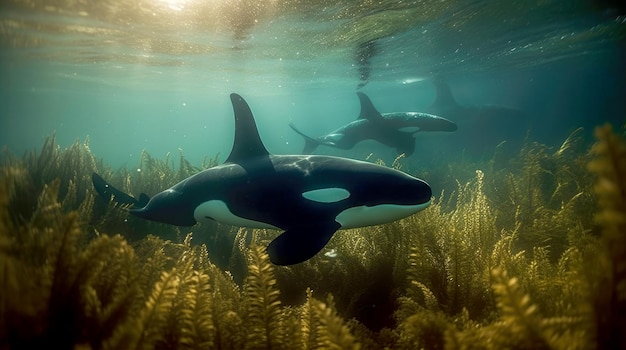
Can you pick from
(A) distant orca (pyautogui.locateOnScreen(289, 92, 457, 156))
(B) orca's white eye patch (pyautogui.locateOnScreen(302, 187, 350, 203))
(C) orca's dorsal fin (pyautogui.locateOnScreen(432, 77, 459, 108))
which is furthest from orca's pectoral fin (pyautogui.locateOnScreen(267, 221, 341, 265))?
(C) orca's dorsal fin (pyautogui.locateOnScreen(432, 77, 459, 108))

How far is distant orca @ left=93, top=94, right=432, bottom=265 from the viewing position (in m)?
4.15

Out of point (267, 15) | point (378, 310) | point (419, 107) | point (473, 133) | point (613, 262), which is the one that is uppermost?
point (419, 107)

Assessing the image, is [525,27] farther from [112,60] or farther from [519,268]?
[112,60]

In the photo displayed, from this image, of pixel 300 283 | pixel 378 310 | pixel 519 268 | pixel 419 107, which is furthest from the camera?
pixel 419 107

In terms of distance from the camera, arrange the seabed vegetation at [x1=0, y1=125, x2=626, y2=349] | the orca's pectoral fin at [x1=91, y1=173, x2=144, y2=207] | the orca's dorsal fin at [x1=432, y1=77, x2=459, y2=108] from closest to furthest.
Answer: the seabed vegetation at [x1=0, y1=125, x2=626, y2=349], the orca's pectoral fin at [x1=91, y1=173, x2=144, y2=207], the orca's dorsal fin at [x1=432, y1=77, x2=459, y2=108]

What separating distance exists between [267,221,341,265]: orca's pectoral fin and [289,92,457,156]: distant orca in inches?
430

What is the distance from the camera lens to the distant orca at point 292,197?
163 inches

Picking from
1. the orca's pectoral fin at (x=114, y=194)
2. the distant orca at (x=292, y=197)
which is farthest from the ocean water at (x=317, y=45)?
the distant orca at (x=292, y=197)

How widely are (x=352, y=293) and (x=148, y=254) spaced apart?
2.58m

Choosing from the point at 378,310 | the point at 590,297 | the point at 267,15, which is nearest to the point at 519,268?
the point at 378,310

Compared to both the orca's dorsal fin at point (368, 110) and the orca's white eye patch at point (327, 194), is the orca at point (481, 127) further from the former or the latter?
the orca's white eye patch at point (327, 194)

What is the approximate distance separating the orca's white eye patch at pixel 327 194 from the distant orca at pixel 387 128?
418 inches

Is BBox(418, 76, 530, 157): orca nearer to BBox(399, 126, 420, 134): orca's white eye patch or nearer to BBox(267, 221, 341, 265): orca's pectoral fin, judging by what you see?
BBox(399, 126, 420, 134): orca's white eye patch

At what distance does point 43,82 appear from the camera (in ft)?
121
